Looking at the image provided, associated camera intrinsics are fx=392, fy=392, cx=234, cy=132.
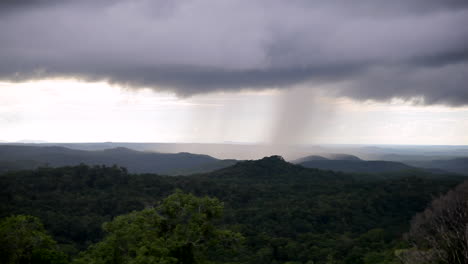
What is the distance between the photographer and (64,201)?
276ft

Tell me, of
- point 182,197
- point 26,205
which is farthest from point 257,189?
point 182,197

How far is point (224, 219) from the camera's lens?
8319 centimetres

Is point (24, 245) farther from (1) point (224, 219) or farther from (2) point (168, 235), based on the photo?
(1) point (224, 219)

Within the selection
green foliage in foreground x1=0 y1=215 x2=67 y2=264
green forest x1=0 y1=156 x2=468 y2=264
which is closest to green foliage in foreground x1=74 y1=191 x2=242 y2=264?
green forest x1=0 y1=156 x2=468 y2=264

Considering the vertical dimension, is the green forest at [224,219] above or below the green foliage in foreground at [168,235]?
below

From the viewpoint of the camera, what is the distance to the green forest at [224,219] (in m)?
21.0

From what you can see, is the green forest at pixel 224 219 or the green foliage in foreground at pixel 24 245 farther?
the green forest at pixel 224 219

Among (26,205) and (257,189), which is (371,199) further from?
(26,205)

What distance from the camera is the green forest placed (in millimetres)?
21016

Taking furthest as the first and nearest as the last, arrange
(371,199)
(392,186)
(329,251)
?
(392,186), (371,199), (329,251)

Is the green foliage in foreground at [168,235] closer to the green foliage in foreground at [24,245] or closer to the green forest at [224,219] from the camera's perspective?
the green forest at [224,219]

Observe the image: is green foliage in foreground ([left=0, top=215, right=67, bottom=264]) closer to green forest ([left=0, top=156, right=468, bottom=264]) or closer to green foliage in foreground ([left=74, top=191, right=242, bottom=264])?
green forest ([left=0, top=156, right=468, bottom=264])

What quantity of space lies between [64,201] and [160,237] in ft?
234

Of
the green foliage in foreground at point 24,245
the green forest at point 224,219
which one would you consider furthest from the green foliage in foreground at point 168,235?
the green foliage in foreground at point 24,245
